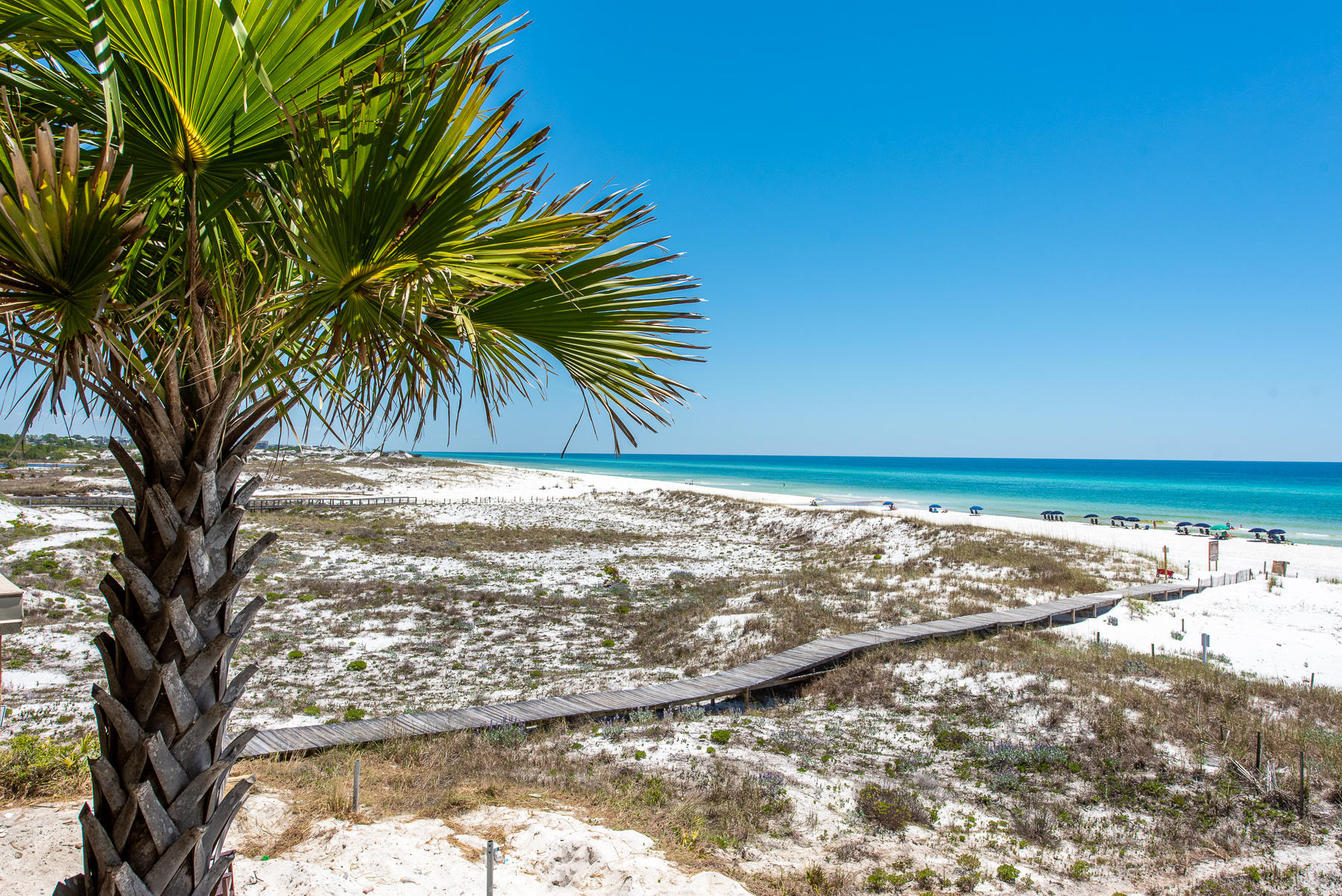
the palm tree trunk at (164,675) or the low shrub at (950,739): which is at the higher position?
the palm tree trunk at (164,675)

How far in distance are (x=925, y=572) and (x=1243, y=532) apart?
111ft

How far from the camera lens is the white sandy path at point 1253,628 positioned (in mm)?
13258

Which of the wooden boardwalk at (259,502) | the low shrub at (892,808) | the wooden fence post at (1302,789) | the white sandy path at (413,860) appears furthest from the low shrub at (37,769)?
the wooden boardwalk at (259,502)

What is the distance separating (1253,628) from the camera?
16047 mm

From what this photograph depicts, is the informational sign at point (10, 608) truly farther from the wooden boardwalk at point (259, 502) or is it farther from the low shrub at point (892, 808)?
the wooden boardwalk at point (259, 502)

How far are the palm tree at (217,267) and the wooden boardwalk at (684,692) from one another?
7.17 meters

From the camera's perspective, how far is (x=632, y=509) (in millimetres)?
49344

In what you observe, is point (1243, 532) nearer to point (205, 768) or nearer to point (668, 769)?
point (668, 769)

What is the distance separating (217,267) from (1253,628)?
2101 centimetres

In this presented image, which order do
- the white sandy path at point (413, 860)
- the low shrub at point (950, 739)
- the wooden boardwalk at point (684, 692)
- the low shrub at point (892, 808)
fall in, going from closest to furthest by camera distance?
the white sandy path at point (413, 860) → the low shrub at point (892, 808) → the wooden boardwalk at point (684, 692) → the low shrub at point (950, 739)

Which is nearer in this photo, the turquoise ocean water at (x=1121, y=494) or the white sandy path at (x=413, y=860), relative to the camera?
the white sandy path at (x=413, y=860)

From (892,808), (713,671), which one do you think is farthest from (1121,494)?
(892,808)

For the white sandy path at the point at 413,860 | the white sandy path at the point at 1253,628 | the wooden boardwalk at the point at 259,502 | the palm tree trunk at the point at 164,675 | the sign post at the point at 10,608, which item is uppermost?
the palm tree trunk at the point at 164,675

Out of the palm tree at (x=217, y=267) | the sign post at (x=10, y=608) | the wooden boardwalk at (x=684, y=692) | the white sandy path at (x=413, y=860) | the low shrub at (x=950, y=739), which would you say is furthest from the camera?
the low shrub at (x=950, y=739)
